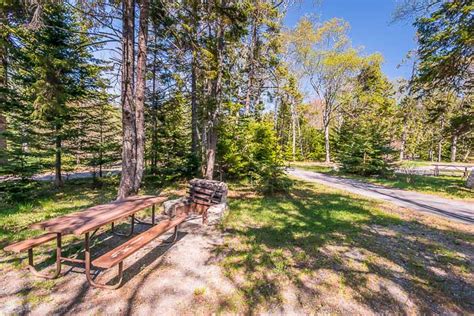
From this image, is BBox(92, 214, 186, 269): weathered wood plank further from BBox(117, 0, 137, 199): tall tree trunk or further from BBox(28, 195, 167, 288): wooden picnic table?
BBox(117, 0, 137, 199): tall tree trunk

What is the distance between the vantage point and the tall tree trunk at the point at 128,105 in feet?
19.3

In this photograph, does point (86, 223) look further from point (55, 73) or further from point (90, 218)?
point (55, 73)

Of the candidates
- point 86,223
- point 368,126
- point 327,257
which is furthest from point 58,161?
point 368,126

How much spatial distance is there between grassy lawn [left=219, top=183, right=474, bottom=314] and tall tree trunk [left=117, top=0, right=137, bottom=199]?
124 inches

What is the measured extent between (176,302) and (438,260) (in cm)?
409

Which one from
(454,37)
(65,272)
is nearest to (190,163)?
(65,272)

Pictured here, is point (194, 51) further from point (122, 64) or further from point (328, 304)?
point (328, 304)

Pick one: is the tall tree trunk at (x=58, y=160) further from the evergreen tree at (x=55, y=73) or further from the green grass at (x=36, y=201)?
the green grass at (x=36, y=201)

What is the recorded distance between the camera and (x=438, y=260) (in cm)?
357

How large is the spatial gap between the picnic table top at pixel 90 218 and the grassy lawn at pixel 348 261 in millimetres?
1660

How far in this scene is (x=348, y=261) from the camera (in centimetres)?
347

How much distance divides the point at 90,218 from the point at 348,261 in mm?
3819

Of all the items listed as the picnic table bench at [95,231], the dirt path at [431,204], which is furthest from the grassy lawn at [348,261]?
the picnic table bench at [95,231]

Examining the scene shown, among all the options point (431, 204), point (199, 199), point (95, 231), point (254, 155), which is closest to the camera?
point (95, 231)
